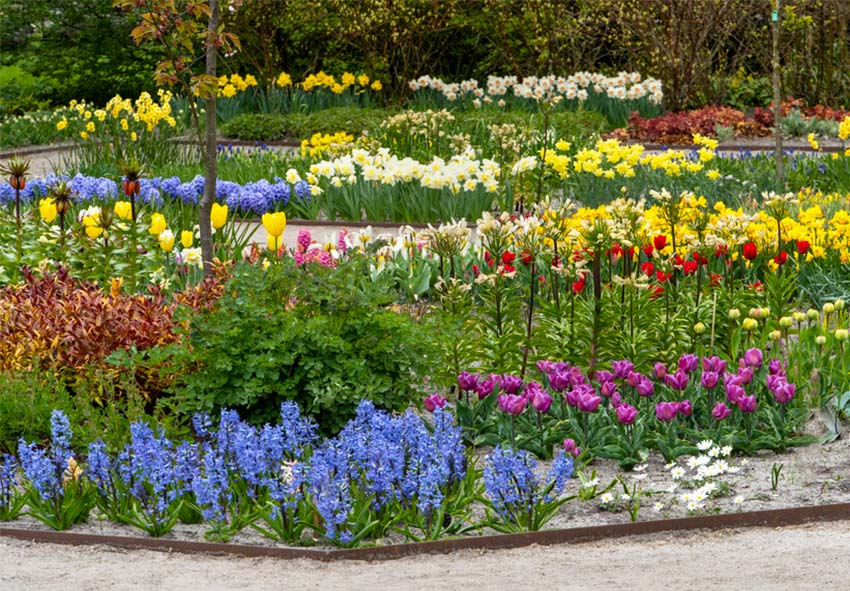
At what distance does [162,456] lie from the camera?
15.2 ft

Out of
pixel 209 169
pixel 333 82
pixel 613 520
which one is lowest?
pixel 613 520

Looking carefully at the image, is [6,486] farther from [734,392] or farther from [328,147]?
[328,147]

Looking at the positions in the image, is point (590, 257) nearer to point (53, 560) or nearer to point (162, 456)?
point (162, 456)

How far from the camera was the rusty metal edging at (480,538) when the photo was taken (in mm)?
4266

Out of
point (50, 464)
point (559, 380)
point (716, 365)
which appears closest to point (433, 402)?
point (559, 380)

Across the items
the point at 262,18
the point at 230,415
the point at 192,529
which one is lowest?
the point at 192,529

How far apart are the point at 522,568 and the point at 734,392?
4.63 feet

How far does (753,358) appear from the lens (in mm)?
5328

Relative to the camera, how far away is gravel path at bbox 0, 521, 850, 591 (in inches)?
156

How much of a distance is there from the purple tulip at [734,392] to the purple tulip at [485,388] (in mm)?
920

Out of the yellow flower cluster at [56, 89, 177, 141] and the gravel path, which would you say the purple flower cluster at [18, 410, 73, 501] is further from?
the yellow flower cluster at [56, 89, 177, 141]


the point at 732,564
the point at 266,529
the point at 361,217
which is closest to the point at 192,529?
the point at 266,529

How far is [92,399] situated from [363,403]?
55.3 inches

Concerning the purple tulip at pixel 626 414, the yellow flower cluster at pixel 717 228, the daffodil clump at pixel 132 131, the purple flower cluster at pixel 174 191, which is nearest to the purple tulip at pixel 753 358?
the purple tulip at pixel 626 414
